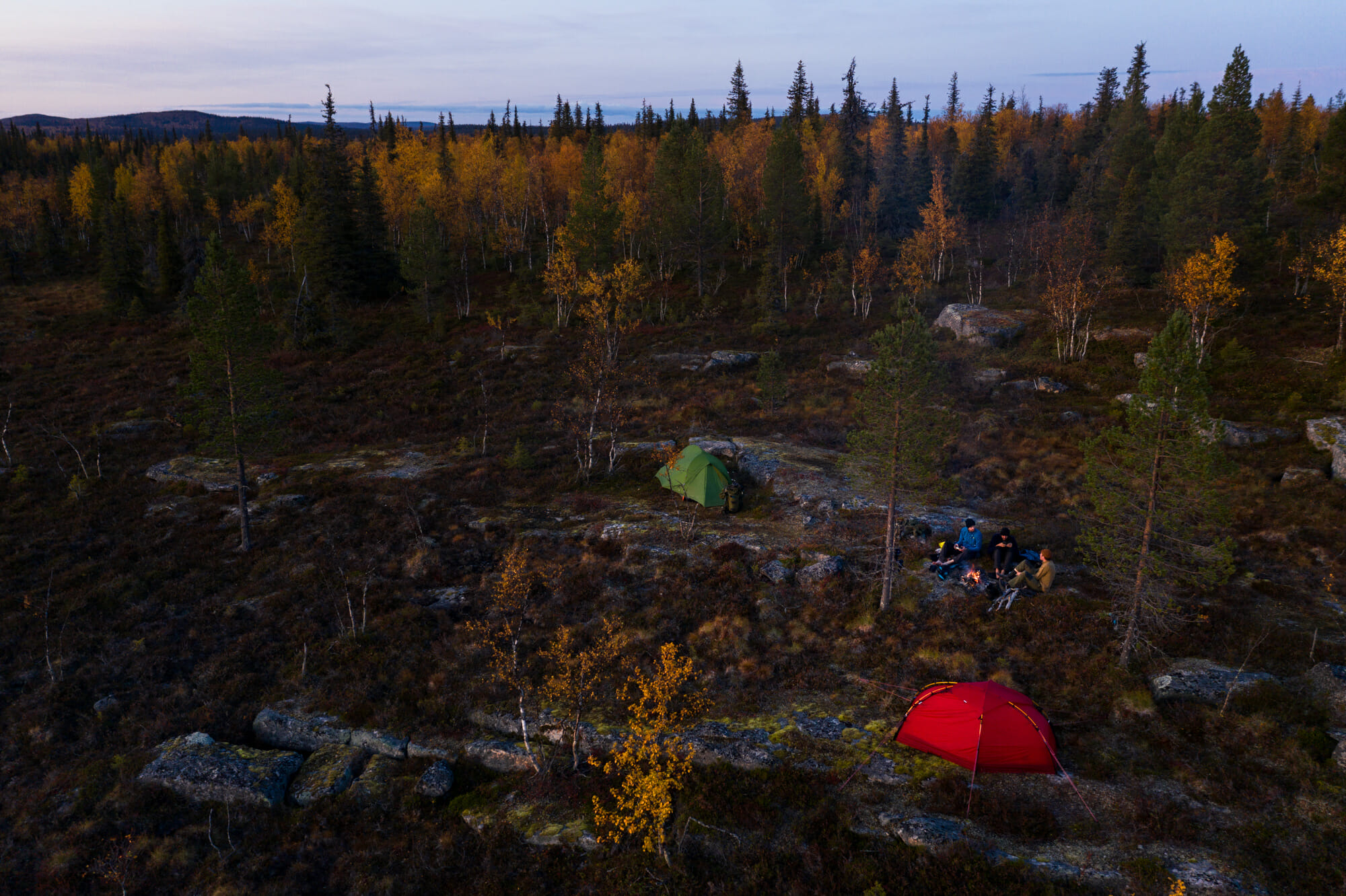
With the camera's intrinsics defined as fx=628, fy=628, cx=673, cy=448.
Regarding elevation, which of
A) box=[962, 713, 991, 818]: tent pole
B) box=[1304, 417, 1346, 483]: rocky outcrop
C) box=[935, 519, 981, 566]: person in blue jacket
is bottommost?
box=[962, 713, 991, 818]: tent pole

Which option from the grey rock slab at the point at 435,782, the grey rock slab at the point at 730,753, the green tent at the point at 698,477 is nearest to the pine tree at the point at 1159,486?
the grey rock slab at the point at 730,753

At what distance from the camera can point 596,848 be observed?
10922 millimetres

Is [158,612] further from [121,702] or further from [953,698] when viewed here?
[953,698]

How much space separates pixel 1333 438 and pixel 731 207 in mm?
56066

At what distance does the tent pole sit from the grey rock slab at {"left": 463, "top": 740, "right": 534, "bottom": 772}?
821 cm

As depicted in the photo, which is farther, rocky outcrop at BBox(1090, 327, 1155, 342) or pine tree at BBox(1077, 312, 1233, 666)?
rocky outcrop at BBox(1090, 327, 1155, 342)

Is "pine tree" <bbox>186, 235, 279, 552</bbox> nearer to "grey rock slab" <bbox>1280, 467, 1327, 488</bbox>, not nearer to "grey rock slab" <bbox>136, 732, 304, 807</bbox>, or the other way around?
"grey rock slab" <bbox>136, 732, 304, 807</bbox>

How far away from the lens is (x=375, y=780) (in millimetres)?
12859

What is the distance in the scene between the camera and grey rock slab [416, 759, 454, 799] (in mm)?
12336

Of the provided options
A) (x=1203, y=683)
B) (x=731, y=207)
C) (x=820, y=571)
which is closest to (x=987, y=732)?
(x=1203, y=683)

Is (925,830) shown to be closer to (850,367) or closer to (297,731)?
(297,731)

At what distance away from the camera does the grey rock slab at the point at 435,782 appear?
12.3 metres

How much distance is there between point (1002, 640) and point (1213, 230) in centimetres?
3979

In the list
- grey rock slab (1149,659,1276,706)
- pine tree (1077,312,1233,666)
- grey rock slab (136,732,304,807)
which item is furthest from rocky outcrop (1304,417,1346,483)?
grey rock slab (136,732,304,807)
